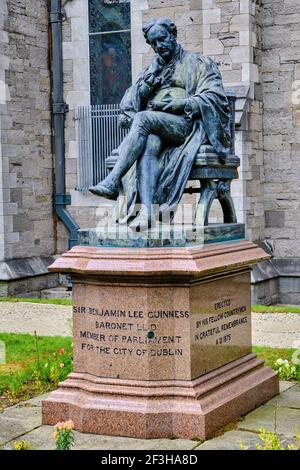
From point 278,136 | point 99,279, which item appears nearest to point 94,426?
point 99,279

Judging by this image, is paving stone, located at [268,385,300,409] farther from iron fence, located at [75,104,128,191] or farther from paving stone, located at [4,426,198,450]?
iron fence, located at [75,104,128,191]

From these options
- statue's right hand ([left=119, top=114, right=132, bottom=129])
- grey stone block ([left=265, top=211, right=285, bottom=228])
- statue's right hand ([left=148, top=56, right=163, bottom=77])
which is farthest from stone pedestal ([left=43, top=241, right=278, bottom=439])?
grey stone block ([left=265, top=211, right=285, bottom=228])

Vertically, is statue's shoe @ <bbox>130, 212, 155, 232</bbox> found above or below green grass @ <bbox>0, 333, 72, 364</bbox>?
above

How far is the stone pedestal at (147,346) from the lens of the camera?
5908 mm

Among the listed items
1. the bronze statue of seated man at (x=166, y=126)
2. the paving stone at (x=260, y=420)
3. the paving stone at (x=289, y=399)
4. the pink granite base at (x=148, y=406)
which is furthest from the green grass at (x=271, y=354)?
the bronze statue of seated man at (x=166, y=126)

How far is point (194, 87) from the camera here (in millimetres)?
6805

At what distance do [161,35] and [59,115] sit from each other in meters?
8.19

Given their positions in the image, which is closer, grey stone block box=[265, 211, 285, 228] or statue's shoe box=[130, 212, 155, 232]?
statue's shoe box=[130, 212, 155, 232]

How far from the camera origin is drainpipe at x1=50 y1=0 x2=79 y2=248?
48.2 feet

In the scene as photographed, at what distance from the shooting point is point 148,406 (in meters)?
5.91

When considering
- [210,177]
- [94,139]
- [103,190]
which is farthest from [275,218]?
[103,190]

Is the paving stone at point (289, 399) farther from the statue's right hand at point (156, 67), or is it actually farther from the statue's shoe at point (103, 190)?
the statue's right hand at point (156, 67)
